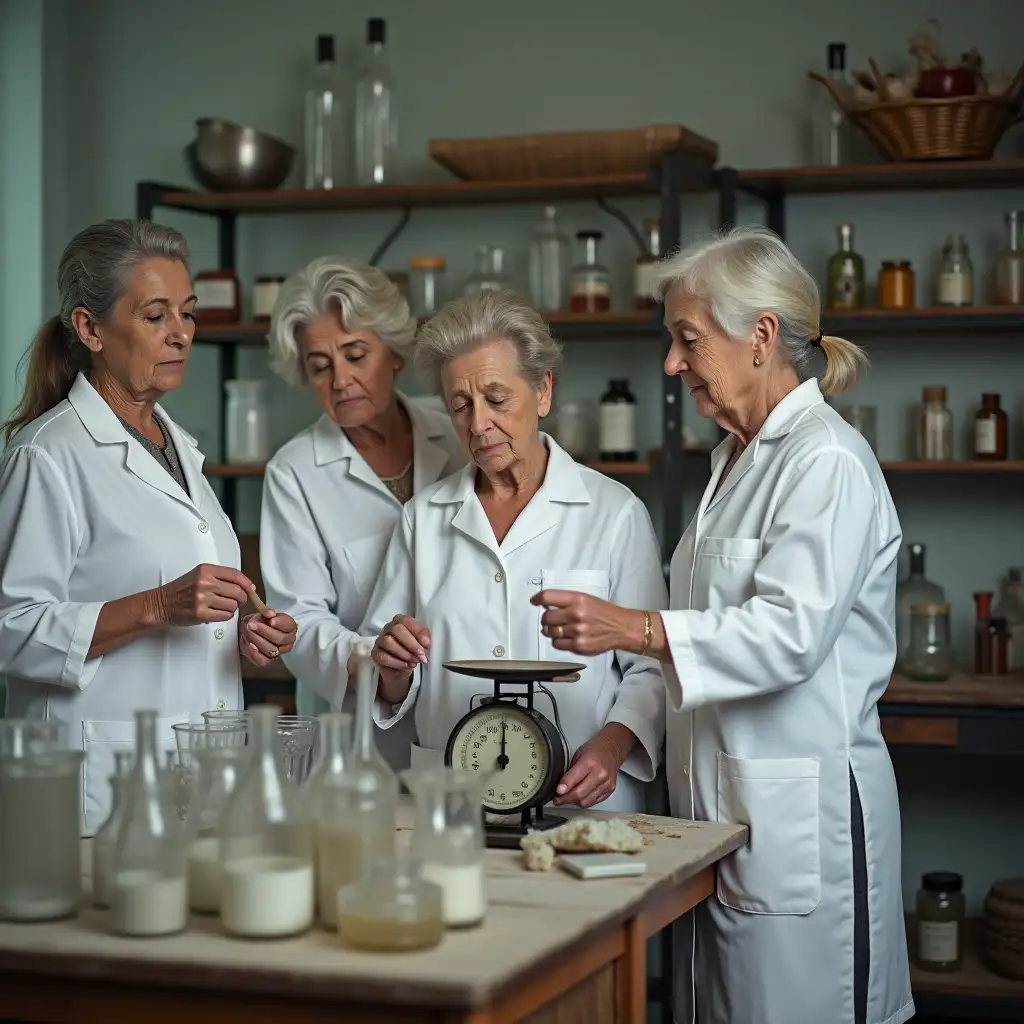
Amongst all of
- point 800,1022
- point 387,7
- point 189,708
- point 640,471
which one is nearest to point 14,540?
point 189,708

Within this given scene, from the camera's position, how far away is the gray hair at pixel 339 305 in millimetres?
3045

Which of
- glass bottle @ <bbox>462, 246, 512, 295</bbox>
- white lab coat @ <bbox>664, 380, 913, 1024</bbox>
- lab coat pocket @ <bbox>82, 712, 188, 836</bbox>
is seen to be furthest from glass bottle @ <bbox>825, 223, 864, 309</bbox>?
lab coat pocket @ <bbox>82, 712, 188, 836</bbox>

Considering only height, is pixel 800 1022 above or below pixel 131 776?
below

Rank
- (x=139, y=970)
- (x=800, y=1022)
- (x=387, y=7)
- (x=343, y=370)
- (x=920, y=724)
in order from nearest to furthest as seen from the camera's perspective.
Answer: (x=139, y=970) < (x=800, y=1022) < (x=343, y=370) < (x=920, y=724) < (x=387, y=7)

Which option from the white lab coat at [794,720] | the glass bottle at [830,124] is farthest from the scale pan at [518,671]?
the glass bottle at [830,124]

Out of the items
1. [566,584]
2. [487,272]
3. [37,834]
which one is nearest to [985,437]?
[487,272]

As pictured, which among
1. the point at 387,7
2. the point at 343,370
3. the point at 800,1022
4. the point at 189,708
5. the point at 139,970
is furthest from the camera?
the point at 387,7

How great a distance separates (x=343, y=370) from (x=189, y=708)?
0.78 metres

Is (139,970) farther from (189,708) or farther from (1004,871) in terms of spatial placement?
(1004,871)

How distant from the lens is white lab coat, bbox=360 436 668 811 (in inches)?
103

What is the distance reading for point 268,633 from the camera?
103 inches

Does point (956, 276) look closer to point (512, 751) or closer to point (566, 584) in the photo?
point (566, 584)

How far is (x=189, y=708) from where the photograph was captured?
2633 mm

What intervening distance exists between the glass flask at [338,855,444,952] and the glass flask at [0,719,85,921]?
350mm
